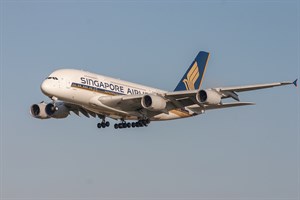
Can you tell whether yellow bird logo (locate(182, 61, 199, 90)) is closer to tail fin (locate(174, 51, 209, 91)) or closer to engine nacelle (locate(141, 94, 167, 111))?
tail fin (locate(174, 51, 209, 91))

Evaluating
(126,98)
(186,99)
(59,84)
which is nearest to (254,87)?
(186,99)

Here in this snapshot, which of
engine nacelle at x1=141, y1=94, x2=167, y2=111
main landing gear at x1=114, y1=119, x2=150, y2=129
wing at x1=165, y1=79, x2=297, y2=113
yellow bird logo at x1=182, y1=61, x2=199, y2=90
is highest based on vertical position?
yellow bird logo at x1=182, y1=61, x2=199, y2=90

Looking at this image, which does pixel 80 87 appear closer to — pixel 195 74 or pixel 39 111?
pixel 39 111

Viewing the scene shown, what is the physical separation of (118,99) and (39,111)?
8730 millimetres

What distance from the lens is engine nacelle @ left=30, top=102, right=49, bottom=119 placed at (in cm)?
6225

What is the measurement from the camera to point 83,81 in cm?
5716

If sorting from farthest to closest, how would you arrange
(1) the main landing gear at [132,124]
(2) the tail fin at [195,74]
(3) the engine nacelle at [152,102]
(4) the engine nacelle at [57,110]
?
(2) the tail fin at [195,74] → (4) the engine nacelle at [57,110] → (1) the main landing gear at [132,124] → (3) the engine nacelle at [152,102]

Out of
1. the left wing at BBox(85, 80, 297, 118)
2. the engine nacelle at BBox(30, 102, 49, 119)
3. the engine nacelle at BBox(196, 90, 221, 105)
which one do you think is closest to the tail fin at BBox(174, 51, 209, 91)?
the left wing at BBox(85, 80, 297, 118)

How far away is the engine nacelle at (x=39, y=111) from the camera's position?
62.2m

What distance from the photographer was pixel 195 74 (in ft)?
225

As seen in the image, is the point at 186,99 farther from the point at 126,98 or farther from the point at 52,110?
the point at 52,110

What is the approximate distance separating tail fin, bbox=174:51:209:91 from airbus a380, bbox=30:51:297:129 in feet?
14.7

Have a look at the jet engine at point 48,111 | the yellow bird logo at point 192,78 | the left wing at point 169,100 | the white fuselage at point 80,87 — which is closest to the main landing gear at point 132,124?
the left wing at point 169,100

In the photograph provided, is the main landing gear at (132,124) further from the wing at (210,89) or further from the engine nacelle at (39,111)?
the engine nacelle at (39,111)
